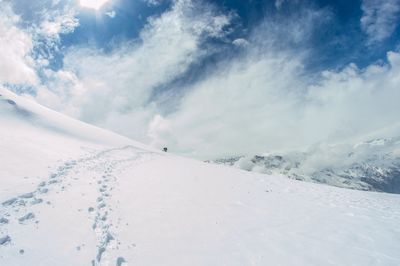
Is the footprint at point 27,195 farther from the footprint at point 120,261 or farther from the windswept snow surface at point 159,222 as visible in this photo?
the footprint at point 120,261

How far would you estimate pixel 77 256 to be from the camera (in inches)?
267

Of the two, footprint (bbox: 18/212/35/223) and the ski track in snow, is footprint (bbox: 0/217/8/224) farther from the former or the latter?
footprint (bbox: 18/212/35/223)

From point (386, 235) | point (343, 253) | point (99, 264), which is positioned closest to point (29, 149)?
point (99, 264)

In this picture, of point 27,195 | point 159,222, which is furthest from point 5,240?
point 159,222

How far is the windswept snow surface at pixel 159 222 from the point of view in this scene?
7.37 metres

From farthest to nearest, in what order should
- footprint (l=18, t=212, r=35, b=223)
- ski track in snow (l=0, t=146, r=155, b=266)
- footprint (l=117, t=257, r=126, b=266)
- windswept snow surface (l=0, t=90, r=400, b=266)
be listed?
footprint (l=18, t=212, r=35, b=223)
windswept snow surface (l=0, t=90, r=400, b=266)
ski track in snow (l=0, t=146, r=155, b=266)
footprint (l=117, t=257, r=126, b=266)

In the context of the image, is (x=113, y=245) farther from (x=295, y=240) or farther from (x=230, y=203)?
(x=230, y=203)

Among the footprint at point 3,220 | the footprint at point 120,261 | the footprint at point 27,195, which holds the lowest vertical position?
the footprint at point 120,261

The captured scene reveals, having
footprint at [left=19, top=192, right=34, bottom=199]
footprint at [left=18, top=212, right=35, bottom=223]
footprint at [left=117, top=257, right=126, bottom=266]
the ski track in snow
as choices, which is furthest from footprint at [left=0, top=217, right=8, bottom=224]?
footprint at [left=117, top=257, right=126, bottom=266]

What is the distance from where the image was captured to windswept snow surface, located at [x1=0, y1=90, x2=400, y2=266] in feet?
24.2

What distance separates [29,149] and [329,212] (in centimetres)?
1619

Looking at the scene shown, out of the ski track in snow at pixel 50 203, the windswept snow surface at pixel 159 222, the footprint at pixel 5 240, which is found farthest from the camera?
the windswept snow surface at pixel 159 222

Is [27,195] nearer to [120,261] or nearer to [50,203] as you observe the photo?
[50,203]

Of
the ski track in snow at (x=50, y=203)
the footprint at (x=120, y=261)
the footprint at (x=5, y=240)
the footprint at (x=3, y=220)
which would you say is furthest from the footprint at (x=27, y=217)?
the footprint at (x=120, y=261)
